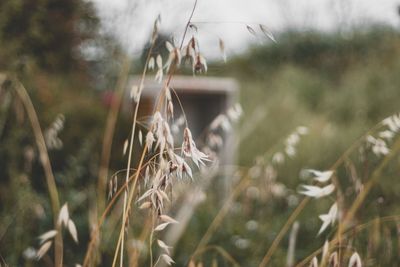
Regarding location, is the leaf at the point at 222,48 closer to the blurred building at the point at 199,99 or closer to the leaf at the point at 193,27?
the leaf at the point at 193,27

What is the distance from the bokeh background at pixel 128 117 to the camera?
2.72 metres

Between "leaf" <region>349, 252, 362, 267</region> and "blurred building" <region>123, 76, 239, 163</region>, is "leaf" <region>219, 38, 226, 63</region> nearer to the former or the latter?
"leaf" <region>349, 252, 362, 267</region>

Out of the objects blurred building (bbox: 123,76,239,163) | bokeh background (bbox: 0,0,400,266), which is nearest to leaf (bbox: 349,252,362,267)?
bokeh background (bbox: 0,0,400,266)

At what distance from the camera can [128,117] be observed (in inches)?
180

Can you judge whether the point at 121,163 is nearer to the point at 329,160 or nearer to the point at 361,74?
the point at 329,160

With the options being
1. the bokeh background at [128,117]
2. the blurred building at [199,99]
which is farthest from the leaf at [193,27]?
the blurred building at [199,99]

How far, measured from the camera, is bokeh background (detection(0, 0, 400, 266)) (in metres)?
2.72

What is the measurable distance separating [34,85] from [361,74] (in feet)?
21.4

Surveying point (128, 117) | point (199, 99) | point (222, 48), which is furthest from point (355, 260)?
point (199, 99)

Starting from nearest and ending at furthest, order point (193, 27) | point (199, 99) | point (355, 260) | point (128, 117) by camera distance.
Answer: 1. point (193, 27)
2. point (355, 260)
3. point (128, 117)
4. point (199, 99)

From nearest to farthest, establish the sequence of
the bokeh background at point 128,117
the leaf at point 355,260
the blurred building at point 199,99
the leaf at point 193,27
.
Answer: the leaf at point 193,27
the leaf at point 355,260
the bokeh background at point 128,117
the blurred building at point 199,99

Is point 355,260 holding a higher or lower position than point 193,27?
lower

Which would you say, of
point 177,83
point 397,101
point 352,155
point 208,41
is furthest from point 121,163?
point 208,41

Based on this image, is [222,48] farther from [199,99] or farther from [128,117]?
[199,99]
